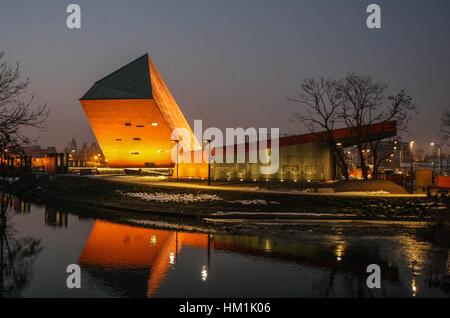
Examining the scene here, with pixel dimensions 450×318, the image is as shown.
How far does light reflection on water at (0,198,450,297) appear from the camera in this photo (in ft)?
41.0

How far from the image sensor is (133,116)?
212 ft

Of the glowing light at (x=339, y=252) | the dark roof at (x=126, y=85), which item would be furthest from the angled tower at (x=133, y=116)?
the glowing light at (x=339, y=252)

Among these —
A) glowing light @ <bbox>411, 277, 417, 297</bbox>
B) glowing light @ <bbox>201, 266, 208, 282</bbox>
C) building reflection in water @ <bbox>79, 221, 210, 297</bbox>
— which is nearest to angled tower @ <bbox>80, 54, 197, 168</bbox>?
building reflection in water @ <bbox>79, 221, 210, 297</bbox>

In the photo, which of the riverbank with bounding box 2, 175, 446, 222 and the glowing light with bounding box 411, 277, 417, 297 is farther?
the riverbank with bounding box 2, 175, 446, 222

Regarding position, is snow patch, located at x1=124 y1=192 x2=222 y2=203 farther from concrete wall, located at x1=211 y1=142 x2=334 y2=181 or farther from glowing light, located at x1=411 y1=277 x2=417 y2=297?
glowing light, located at x1=411 y1=277 x2=417 y2=297

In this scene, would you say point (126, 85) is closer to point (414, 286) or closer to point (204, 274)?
point (204, 274)

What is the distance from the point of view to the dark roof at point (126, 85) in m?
63.6

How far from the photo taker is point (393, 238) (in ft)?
67.6

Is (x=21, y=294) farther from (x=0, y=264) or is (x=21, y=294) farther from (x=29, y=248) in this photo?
(x=29, y=248)

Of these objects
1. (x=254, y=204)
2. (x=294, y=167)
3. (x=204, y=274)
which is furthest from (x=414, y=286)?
(x=294, y=167)

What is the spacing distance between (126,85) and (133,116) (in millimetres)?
3958

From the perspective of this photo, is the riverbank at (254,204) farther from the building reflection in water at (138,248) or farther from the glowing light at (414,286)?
the glowing light at (414,286)

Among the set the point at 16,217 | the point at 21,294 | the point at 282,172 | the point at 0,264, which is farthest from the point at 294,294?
the point at 282,172

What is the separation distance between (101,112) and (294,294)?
55989 mm
